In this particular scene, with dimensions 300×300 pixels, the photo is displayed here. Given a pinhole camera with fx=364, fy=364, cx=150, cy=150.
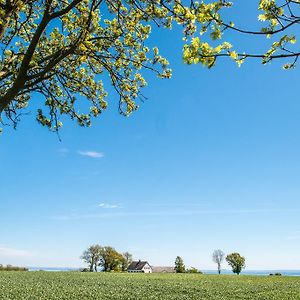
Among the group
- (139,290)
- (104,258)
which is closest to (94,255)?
(104,258)

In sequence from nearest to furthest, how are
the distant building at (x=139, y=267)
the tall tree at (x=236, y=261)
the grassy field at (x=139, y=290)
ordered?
the grassy field at (x=139, y=290), the tall tree at (x=236, y=261), the distant building at (x=139, y=267)

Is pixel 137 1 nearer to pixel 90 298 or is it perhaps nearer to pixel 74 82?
pixel 74 82

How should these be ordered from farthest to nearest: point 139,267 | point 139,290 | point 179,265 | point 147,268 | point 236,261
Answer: point 147,268 < point 139,267 < point 236,261 < point 179,265 < point 139,290

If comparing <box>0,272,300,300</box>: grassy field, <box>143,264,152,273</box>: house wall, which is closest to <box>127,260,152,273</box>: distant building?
<box>143,264,152,273</box>: house wall

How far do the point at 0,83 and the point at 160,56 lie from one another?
6.08 meters

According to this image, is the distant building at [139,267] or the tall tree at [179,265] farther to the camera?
the distant building at [139,267]

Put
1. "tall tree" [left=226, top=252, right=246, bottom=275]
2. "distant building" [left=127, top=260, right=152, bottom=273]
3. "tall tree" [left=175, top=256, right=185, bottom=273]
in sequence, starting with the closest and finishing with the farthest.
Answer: "tall tree" [left=175, top=256, right=185, bottom=273], "tall tree" [left=226, top=252, right=246, bottom=275], "distant building" [left=127, top=260, right=152, bottom=273]

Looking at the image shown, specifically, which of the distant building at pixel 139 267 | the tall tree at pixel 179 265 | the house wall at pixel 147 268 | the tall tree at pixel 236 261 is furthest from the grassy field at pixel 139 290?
the house wall at pixel 147 268

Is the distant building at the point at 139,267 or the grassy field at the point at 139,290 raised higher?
the grassy field at the point at 139,290

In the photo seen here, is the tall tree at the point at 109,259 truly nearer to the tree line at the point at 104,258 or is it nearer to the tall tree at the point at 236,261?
the tree line at the point at 104,258

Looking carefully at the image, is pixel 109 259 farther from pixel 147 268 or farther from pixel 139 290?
pixel 139 290

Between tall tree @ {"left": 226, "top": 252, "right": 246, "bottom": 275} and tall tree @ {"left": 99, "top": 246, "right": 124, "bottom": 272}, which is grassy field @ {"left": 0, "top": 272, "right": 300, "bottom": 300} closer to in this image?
tall tree @ {"left": 99, "top": 246, "right": 124, "bottom": 272}

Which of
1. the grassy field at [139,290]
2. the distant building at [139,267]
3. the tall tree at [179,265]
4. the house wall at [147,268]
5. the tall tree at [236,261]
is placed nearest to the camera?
the grassy field at [139,290]

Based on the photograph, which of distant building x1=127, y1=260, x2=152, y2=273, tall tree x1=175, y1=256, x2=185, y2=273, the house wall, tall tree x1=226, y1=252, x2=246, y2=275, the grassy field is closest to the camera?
the grassy field
